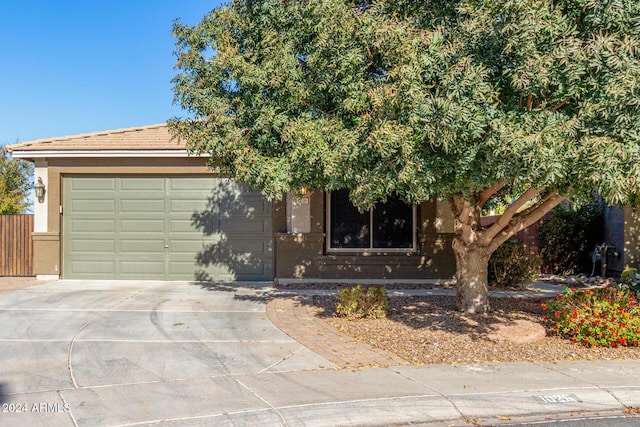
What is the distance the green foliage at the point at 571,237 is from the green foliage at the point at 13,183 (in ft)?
57.6

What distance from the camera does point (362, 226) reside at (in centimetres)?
1221

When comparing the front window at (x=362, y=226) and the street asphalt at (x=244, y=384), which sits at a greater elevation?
the front window at (x=362, y=226)

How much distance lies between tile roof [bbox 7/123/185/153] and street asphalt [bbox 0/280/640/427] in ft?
16.9

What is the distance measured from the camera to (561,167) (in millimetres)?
5074

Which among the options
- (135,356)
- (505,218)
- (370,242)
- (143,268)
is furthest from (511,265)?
(143,268)

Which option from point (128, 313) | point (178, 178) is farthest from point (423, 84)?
point (178, 178)

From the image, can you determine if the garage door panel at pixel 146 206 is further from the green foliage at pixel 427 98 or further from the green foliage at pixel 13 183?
the green foliage at pixel 13 183

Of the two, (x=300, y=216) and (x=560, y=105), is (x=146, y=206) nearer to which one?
(x=300, y=216)

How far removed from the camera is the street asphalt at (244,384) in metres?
4.54

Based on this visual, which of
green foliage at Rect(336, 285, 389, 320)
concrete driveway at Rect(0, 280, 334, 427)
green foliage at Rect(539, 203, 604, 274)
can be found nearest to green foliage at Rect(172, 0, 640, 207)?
green foliage at Rect(336, 285, 389, 320)

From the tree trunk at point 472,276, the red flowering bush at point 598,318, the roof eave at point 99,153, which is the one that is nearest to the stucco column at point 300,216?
the roof eave at point 99,153

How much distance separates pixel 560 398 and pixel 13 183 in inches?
893

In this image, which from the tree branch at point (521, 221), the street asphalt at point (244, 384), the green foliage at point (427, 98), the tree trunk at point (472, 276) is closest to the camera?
the street asphalt at point (244, 384)

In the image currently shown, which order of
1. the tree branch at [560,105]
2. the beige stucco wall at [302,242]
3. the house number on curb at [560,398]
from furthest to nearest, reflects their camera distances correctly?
the beige stucco wall at [302,242] → the tree branch at [560,105] → the house number on curb at [560,398]
